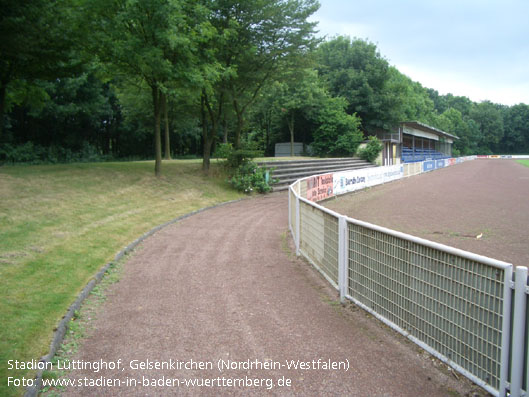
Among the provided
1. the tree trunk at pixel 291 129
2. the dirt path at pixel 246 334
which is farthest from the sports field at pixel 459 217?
the tree trunk at pixel 291 129

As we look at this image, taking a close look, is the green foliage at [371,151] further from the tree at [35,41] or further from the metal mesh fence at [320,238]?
the metal mesh fence at [320,238]

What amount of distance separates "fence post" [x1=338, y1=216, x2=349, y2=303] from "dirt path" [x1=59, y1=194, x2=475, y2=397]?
0.26 m

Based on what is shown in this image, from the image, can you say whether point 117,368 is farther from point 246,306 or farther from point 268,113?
point 268,113

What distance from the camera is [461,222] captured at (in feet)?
41.9

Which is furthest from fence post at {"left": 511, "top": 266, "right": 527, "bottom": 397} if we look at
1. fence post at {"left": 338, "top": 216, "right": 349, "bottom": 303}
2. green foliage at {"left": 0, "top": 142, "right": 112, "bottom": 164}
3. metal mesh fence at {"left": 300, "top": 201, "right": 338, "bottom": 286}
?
green foliage at {"left": 0, "top": 142, "right": 112, "bottom": 164}

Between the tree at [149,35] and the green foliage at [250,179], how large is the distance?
20.1 feet

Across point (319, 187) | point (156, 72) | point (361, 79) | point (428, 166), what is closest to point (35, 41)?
point (156, 72)

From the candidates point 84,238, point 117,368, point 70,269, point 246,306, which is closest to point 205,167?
point 84,238

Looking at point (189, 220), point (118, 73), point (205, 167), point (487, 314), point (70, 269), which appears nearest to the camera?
point (487, 314)

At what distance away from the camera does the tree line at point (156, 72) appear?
1587 cm

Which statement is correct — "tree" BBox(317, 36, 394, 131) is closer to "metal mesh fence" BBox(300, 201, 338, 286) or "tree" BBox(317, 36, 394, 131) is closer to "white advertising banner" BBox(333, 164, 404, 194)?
"white advertising banner" BBox(333, 164, 404, 194)

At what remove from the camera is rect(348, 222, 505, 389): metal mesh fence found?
3.49 meters

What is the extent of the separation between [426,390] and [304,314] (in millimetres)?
2134

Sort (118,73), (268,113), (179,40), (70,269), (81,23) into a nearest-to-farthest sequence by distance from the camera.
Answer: (70,269) < (179,40) < (81,23) < (118,73) < (268,113)
